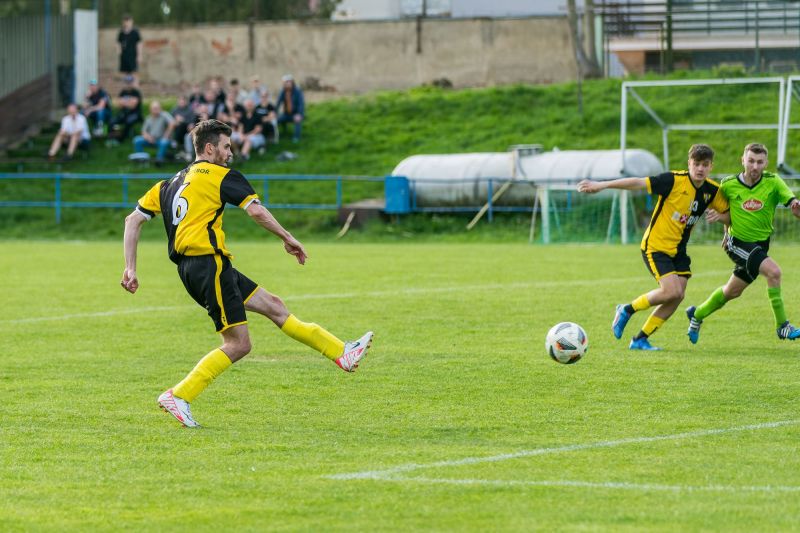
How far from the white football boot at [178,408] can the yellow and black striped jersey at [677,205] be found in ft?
15.5

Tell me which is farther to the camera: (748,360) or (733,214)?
(733,214)

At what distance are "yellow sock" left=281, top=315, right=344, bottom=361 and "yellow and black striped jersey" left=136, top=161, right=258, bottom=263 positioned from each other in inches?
29.2

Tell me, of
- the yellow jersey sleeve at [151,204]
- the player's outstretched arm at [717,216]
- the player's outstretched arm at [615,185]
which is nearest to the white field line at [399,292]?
the player's outstretched arm at [717,216]

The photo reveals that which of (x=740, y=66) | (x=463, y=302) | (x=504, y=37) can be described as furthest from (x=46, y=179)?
(x=463, y=302)

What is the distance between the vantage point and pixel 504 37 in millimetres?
36875

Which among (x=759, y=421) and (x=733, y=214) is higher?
(x=733, y=214)

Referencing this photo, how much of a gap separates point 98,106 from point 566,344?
27150mm

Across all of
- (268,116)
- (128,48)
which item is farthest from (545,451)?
(128,48)

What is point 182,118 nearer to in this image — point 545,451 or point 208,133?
point 208,133

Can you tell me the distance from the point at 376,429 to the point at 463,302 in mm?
7511

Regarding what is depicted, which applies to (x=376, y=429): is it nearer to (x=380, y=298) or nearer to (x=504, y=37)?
(x=380, y=298)

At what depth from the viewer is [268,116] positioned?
32.9 metres

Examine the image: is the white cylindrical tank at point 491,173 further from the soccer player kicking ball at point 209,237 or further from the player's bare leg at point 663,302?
the soccer player kicking ball at point 209,237

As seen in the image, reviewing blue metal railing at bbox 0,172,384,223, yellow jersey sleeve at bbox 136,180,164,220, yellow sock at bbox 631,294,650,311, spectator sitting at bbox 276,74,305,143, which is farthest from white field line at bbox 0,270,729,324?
spectator sitting at bbox 276,74,305,143
